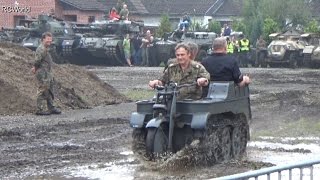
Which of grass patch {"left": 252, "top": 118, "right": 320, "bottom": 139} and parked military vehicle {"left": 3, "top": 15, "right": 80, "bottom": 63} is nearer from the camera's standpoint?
grass patch {"left": 252, "top": 118, "right": 320, "bottom": 139}

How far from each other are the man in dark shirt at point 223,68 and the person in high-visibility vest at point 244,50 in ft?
95.7

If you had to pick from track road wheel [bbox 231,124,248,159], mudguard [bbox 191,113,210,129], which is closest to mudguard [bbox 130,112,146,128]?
mudguard [bbox 191,113,210,129]

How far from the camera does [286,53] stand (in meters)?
40.4

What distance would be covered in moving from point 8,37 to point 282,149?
29532mm

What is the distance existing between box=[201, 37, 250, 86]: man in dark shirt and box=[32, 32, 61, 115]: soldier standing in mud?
22.3 ft

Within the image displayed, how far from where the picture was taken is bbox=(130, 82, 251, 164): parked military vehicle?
446 inches

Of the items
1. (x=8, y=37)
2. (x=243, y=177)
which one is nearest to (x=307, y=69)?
(x=8, y=37)

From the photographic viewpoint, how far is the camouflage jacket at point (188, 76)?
11805mm

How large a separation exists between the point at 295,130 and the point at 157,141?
5113mm

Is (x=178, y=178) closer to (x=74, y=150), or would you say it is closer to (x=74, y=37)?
(x=74, y=150)

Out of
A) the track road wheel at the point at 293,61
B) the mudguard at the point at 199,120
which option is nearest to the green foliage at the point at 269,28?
the track road wheel at the point at 293,61

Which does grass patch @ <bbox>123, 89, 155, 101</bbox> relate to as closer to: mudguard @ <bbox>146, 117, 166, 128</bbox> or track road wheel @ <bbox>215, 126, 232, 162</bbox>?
track road wheel @ <bbox>215, 126, 232, 162</bbox>

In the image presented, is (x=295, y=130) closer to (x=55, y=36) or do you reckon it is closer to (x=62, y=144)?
(x=62, y=144)

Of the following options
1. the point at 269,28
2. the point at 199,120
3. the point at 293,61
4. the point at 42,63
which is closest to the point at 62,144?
the point at 199,120
